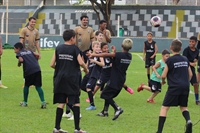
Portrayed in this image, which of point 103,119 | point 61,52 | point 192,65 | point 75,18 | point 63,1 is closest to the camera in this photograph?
point 61,52

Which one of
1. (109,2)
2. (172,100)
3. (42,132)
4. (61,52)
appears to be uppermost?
(109,2)

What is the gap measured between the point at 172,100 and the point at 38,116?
10.2 ft

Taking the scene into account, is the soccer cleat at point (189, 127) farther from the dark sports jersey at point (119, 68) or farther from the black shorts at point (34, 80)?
the black shorts at point (34, 80)

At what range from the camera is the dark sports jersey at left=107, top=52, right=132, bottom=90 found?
417 inches

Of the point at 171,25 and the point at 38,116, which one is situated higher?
the point at 171,25

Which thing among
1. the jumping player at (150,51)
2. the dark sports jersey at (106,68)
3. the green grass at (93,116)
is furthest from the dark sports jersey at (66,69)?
the jumping player at (150,51)

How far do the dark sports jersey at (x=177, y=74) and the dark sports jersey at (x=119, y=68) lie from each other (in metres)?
1.65

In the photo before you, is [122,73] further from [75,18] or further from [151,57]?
[75,18]

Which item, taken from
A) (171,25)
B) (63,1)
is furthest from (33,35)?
(63,1)

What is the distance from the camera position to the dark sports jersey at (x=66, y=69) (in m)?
9.08

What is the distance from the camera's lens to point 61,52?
29.8 feet

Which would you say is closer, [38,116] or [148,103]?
[38,116]

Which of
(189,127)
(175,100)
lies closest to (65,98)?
(175,100)

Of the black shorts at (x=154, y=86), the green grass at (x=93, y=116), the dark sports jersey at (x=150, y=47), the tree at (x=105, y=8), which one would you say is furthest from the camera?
the tree at (x=105, y=8)
